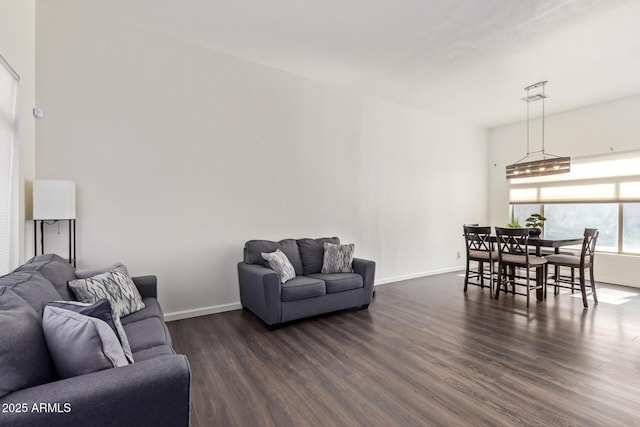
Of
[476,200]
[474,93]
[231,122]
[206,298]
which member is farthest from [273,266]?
[476,200]

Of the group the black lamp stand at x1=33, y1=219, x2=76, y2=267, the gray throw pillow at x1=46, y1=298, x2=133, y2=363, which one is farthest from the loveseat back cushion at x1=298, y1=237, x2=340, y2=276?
the gray throw pillow at x1=46, y1=298, x2=133, y2=363

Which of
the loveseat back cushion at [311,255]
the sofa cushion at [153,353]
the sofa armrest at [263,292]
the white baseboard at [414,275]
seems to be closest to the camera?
the sofa cushion at [153,353]

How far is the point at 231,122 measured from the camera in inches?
152

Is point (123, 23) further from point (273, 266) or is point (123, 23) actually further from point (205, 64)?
point (273, 266)

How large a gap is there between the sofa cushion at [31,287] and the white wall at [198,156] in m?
1.50

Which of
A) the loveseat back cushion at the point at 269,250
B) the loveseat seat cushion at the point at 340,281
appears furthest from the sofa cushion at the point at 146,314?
the loveseat seat cushion at the point at 340,281

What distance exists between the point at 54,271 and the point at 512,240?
5089mm

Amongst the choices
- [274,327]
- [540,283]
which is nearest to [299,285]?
[274,327]

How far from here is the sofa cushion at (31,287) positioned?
57.3 inches

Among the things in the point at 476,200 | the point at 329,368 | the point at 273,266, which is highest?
the point at 476,200

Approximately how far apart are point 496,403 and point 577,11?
3.44m

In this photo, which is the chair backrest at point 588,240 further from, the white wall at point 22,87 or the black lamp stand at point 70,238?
the white wall at point 22,87

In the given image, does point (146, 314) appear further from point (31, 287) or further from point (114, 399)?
→ point (114, 399)

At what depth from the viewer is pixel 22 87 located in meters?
2.53
